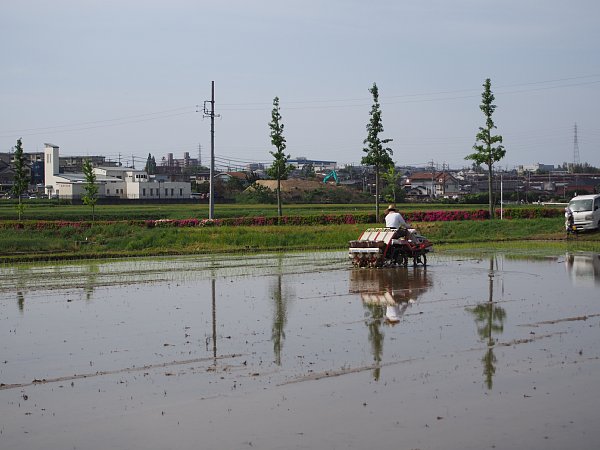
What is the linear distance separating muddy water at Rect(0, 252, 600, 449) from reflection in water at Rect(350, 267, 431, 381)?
0.22 ft

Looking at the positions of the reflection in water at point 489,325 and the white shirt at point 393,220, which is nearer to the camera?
the reflection in water at point 489,325

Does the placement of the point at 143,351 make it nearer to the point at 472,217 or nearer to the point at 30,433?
the point at 30,433

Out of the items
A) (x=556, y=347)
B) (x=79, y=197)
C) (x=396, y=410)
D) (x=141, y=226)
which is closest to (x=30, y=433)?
(x=396, y=410)

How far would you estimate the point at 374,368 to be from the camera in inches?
434

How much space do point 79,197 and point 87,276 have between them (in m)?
73.8

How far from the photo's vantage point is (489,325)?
46.6 ft

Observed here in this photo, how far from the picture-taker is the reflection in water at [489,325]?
10859mm

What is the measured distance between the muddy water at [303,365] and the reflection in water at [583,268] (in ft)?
0.77

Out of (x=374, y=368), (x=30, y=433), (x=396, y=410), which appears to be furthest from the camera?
(x=374, y=368)

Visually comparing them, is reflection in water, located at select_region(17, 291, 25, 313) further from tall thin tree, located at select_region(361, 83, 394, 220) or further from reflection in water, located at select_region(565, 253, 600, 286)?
tall thin tree, located at select_region(361, 83, 394, 220)

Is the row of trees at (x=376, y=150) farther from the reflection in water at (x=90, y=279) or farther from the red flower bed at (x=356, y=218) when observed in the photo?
the reflection in water at (x=90, y=279)

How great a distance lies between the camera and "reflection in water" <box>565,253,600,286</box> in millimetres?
20594

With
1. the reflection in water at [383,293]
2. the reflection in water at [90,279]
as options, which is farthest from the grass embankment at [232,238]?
the reflection in water at [383,293]

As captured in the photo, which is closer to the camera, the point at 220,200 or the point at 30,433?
the point at 30,433
